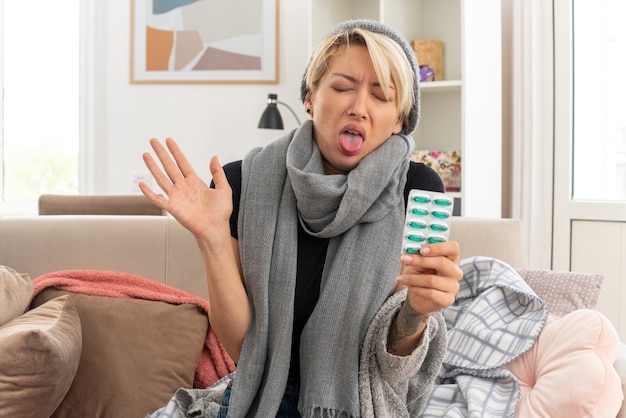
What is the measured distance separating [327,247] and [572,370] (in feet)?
1.96

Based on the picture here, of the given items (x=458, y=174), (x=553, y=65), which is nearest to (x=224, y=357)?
(x=458, y=174)

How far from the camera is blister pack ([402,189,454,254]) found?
112 centimetres

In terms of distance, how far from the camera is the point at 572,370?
157 cm

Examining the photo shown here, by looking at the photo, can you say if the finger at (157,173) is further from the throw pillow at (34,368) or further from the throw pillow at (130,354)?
the throw pillow at (130,354)

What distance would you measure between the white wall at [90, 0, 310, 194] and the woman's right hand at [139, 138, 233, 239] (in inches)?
104

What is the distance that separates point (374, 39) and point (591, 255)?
7.54 feet

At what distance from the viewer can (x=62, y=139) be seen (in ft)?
14.1

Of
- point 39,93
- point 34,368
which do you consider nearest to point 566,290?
point 34,368

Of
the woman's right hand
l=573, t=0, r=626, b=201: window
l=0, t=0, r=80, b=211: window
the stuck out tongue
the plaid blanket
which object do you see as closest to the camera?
Answer: the woman's right hand

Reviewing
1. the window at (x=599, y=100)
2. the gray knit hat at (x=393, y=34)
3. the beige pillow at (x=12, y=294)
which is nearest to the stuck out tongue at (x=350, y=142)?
the gray knit hat at (x=393, y=34)

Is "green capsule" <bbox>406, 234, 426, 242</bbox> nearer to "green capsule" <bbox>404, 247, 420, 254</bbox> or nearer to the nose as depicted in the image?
"green capsule" <bbox>404, 247, 420, 254</bbox>

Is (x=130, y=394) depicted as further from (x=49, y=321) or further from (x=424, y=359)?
(x=424, y=359)

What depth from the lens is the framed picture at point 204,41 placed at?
3969 mm

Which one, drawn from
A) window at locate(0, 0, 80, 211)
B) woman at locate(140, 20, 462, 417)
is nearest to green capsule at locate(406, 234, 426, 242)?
woman at locate(140, 20, 462, 417)
